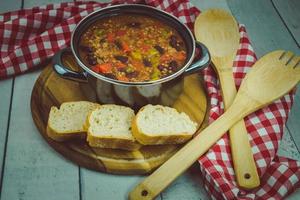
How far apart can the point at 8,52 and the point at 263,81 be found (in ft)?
2.50

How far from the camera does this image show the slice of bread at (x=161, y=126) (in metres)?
1.14

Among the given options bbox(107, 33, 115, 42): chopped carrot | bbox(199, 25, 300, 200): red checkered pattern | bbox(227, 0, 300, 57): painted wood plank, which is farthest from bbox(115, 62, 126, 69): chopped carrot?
bbox(227, 0, 300, 57): painted wood plank

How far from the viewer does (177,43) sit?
1.30m

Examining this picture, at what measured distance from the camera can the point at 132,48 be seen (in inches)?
50.3

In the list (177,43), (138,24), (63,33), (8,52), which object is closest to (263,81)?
(177,43)

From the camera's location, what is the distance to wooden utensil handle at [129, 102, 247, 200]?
1.07 m

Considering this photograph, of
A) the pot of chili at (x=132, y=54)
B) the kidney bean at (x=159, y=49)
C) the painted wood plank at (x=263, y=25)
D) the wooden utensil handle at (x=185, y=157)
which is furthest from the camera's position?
the painted wood plank at (x=263, y=25)

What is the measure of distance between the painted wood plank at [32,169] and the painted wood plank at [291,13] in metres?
0.92

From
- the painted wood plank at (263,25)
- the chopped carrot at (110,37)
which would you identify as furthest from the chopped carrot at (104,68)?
the painted wood plank at (263,25)

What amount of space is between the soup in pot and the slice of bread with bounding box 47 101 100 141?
0.11m

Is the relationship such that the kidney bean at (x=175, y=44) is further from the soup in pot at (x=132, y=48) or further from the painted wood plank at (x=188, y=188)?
the painted wood plank at (x=188, y=188)

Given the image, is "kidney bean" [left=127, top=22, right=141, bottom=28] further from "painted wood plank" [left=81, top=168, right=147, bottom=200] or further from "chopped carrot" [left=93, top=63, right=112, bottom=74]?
"painted wood plank" [left=81, top=168, right=147, bottom=200]

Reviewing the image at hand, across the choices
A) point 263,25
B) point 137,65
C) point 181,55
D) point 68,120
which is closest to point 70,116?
point 68,120

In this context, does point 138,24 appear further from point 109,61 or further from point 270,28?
point 270,28
